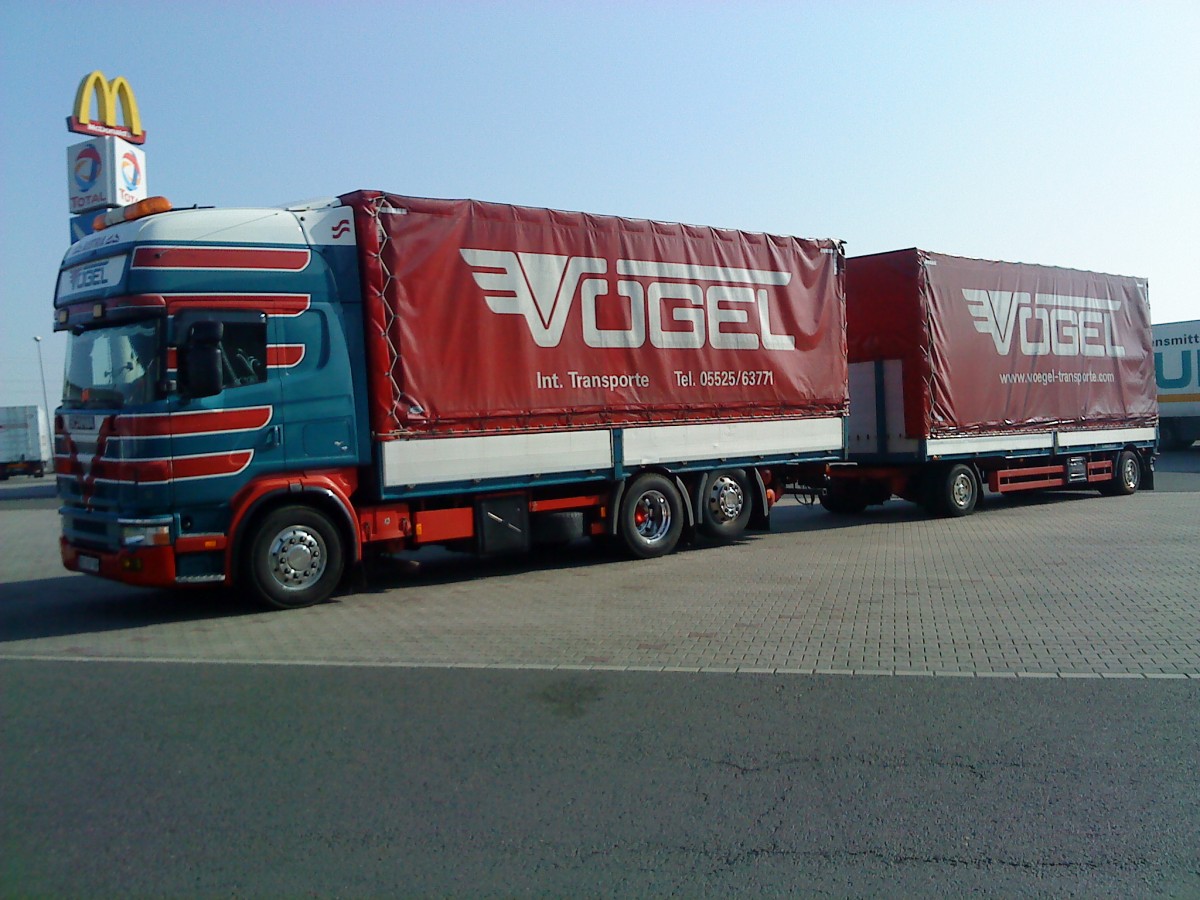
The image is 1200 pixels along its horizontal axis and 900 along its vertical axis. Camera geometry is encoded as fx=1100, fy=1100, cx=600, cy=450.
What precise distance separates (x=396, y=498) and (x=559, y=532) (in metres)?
2.34

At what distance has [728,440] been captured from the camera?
46.3 feet

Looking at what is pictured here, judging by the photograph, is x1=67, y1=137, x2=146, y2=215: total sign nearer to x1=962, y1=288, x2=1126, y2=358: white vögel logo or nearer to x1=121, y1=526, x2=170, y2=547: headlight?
x1=962, y1=288, x2=1126, y2=358: white vögel logo

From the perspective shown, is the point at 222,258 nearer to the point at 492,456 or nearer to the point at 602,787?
the point at 492,456

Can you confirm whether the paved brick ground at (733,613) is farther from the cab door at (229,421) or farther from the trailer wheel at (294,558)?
the cab door at (229,421)

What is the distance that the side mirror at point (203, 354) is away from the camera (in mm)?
9781

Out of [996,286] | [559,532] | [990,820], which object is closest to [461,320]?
[559,532]

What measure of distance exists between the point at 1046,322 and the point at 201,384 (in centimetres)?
1525

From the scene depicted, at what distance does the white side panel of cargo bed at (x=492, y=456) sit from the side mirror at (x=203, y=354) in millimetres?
1883

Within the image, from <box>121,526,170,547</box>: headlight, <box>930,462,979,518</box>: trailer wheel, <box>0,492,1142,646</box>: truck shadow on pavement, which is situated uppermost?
<box>121,526,170,547</box>: headlight

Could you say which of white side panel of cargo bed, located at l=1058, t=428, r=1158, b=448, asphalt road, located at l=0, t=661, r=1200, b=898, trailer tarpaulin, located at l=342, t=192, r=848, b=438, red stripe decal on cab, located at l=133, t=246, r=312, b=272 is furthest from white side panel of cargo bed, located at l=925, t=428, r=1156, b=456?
asphalt road, located at l=0, t=661, r=1200, b=898

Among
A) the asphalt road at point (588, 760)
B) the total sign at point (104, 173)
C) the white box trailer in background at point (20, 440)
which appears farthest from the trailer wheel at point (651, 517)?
the white box trailer in background at point (20, 440)

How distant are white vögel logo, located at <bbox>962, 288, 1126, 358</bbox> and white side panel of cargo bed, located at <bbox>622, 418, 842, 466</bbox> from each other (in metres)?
4.61

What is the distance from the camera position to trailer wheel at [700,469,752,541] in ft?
46.5

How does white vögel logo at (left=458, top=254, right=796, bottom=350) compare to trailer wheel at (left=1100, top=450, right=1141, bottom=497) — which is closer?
white vögel logo at (left=458, top=254, right=796, bottom=350)
